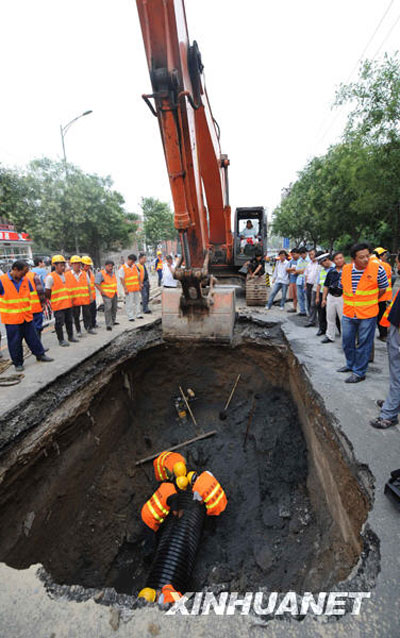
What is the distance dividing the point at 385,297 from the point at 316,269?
9.92 feet

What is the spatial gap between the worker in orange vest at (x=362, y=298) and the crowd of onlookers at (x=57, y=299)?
246 centimetres

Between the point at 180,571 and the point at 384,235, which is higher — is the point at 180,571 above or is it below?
below

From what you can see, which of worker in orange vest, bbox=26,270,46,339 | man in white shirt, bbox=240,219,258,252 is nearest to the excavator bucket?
worker in orange vest, bbox=26,270,46,339

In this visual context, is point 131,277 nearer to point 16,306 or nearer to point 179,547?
point 16,306

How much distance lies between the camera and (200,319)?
438 centimetres

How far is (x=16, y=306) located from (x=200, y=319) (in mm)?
2973

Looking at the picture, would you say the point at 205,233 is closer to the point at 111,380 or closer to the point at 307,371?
the point at 307,371

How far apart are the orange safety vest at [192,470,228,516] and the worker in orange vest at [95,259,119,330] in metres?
4.52

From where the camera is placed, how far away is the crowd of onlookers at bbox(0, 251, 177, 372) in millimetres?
4844

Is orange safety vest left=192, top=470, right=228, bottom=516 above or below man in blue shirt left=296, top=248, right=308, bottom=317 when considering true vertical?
below

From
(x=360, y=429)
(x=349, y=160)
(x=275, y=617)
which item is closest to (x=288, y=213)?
(x=349, y=160)

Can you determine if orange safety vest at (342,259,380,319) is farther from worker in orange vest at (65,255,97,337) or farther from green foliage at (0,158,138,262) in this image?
green foliage at (0,158,138,262)

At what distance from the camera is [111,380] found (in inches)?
209

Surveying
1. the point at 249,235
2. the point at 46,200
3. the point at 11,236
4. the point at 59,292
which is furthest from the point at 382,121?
the point at 11,236
